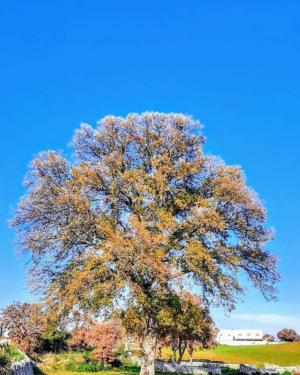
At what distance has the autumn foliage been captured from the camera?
62688mm

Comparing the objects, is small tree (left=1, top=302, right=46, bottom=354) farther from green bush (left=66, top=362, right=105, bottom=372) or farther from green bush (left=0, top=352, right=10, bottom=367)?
green bush (left=0, top=352, right=10, bottom=367)

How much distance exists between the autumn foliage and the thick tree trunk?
1150 inches

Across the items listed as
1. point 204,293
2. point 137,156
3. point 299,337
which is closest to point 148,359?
point 204,293

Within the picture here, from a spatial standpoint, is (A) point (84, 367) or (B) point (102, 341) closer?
(A) point (84, 367)

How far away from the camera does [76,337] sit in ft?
235

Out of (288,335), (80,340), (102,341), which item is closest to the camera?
(102,341)

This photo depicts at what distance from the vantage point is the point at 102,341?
6350 cm

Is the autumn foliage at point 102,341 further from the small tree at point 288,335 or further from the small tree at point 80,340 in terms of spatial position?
the small tree at point 288,335

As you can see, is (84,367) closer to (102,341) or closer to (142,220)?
(102,341)

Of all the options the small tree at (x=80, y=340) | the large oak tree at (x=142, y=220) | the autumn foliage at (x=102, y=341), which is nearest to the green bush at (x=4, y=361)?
the large oak tree at (x=142, y=220)

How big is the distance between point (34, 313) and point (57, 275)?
8.23ft

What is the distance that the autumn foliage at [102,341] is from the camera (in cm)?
6269

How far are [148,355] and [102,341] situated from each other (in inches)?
1395

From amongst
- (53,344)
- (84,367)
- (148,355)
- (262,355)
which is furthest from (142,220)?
(262,355)
